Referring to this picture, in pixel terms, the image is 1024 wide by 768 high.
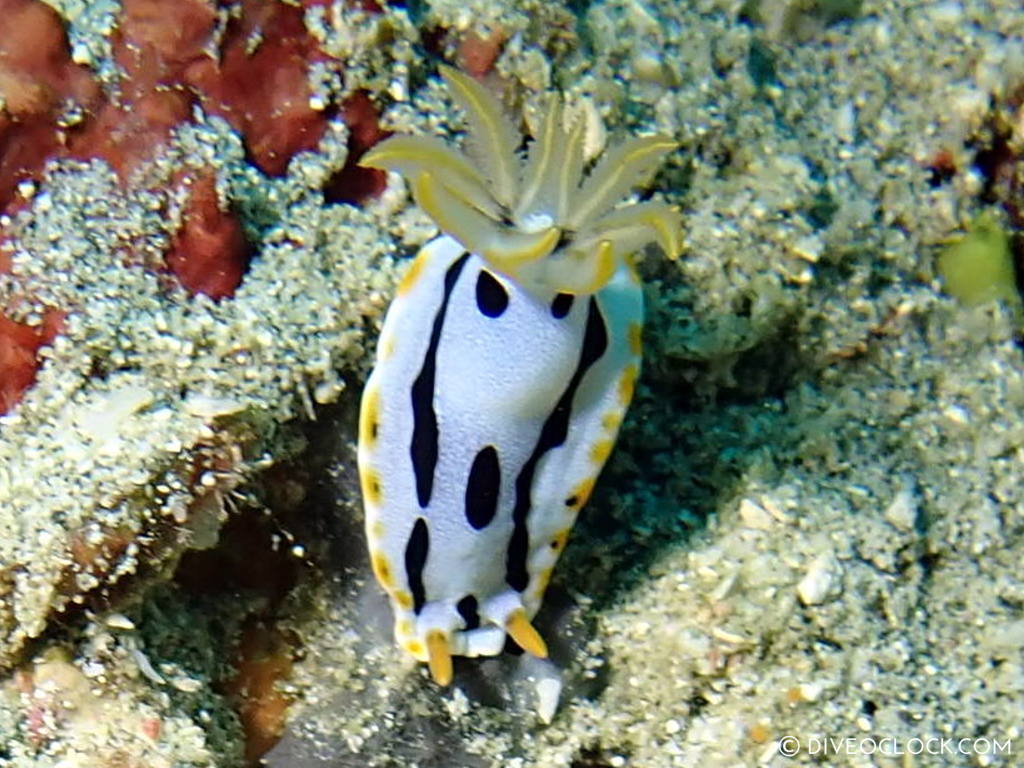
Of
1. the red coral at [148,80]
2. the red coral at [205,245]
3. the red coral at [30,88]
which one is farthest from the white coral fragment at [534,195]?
the red coral at [30,88]

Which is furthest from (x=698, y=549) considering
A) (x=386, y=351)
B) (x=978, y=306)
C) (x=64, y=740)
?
(x=64, y=740)

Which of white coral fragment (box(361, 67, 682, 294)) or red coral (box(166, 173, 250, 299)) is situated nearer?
white coral fragment (box(361, 67, 682, 294))

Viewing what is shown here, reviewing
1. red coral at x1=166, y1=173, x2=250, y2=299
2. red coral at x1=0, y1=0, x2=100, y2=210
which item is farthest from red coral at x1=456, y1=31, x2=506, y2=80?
red coral at x1=0, y1=0, x2=100, y2=210

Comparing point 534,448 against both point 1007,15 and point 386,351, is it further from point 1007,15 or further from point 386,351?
point 1007,15
